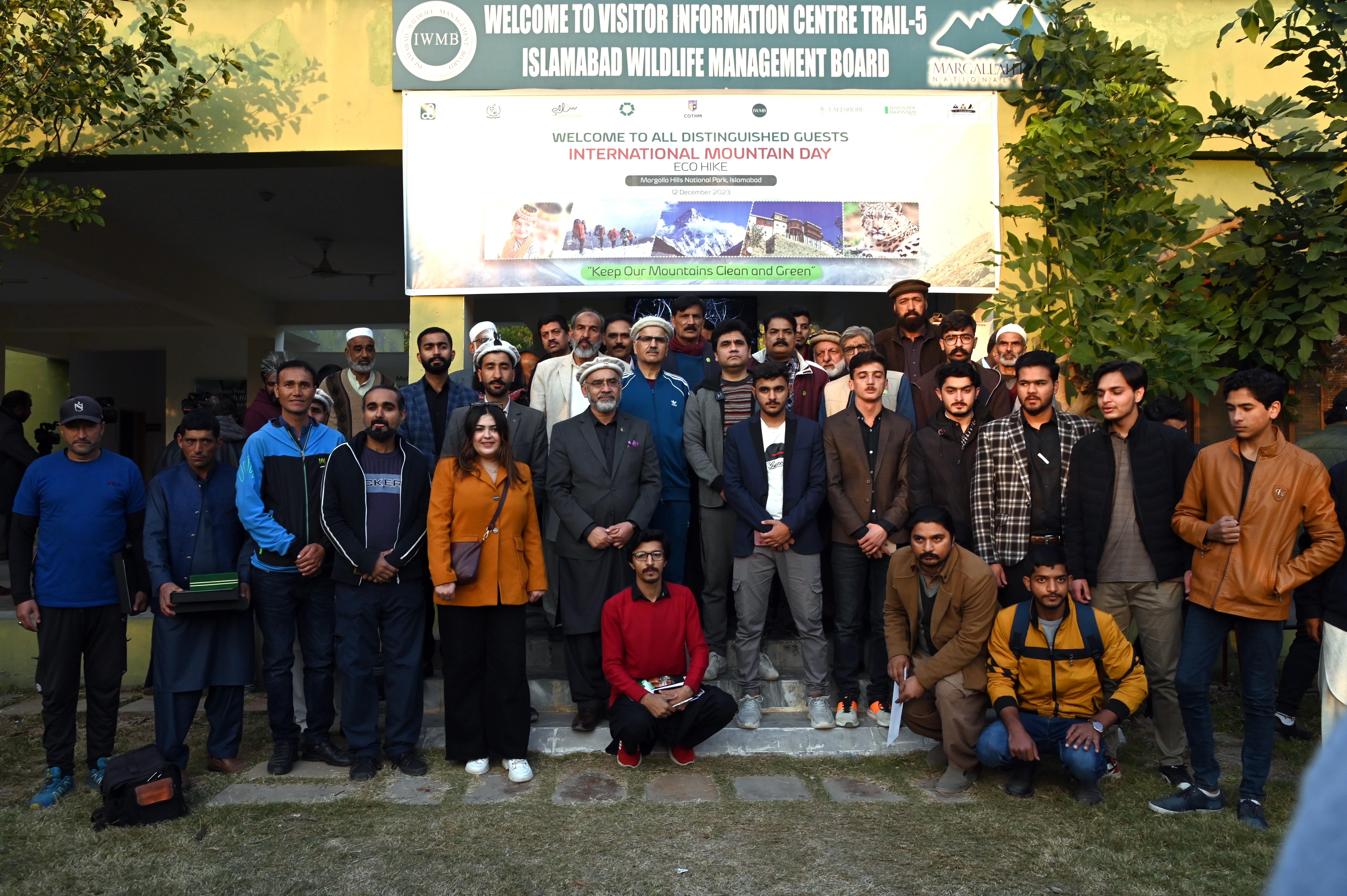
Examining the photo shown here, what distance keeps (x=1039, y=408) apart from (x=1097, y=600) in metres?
0.98

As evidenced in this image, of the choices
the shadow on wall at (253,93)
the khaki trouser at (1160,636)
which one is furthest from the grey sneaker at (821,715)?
the shadow on wall at (253,93)

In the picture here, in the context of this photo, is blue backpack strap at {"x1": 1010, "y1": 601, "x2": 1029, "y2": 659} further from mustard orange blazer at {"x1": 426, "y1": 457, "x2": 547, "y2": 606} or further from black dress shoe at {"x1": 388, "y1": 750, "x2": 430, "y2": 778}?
black dress shoe at {"x1": 388, "y1": 750, "x2": 430, "y2": 778}

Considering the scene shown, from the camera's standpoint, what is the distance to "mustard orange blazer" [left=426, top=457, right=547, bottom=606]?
Answer: 15.4 feet

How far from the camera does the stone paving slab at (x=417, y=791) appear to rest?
14.1 feet

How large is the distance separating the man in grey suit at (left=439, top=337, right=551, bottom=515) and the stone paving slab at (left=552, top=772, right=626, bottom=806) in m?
1.43

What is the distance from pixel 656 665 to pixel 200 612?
A: 2253mm

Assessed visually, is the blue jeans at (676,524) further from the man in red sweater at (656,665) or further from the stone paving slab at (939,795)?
the stone paving slab at (939,795)

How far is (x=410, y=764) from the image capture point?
4676mm

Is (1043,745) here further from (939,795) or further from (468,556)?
(468,556)

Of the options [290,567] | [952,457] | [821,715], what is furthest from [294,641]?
[952,457]

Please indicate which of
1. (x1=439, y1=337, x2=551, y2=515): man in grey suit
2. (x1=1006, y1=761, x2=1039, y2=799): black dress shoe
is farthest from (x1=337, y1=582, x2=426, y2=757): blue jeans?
(x1=1006, y1=761, x2=1039, y2=799): black dress shoe

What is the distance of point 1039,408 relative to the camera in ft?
15.7

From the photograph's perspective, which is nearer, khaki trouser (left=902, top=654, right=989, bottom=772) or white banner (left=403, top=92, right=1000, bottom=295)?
khaki trouser (left=902, top=654, right=989, bottom=772)

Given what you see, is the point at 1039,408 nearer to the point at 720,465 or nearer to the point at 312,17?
the point at 720,465
